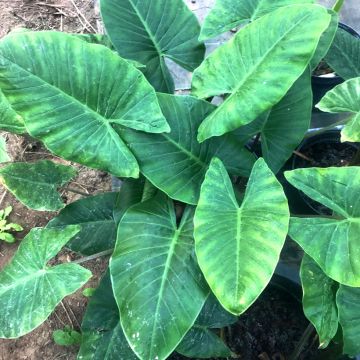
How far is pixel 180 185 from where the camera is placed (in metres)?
1.19

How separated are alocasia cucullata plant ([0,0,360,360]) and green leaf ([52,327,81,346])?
1.05 feet

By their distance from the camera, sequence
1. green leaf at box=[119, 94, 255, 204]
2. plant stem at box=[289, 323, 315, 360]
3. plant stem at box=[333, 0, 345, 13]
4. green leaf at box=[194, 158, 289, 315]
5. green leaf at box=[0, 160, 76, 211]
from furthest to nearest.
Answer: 1. plant stem at box=[333, 0, 345, 13]
2. plant stem at box=[289, 323, 315, 360]
3. green leaf at box=[0, 160, 76, 211]
4. green leaf at box=[119, 94, 255, 204]
5. green leaf at box=[194, 158, 289, 315]

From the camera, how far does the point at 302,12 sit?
3.46ft

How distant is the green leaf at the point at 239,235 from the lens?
36.2 inches

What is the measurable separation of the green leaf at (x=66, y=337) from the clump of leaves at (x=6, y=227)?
392 millimetres

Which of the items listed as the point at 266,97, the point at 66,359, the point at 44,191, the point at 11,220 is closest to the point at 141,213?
the point at 44,191

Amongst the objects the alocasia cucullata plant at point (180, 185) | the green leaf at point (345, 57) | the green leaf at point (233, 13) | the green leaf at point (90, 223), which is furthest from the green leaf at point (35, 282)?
the green leaf at point (345, 57)

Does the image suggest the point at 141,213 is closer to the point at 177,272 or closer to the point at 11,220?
the point at 177,272

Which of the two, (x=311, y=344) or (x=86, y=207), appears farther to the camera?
(x=311, y=344)

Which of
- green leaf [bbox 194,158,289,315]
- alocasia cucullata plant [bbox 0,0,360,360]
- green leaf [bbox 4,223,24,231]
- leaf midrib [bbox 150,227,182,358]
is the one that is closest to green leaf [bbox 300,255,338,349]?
alocasia cucullata plant [bbox 0,0,360,360]

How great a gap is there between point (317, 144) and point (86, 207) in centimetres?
86

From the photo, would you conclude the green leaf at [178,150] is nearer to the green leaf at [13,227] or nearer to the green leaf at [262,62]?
the green leaf at [262,62]

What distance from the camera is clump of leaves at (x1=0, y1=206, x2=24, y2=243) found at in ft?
5.84

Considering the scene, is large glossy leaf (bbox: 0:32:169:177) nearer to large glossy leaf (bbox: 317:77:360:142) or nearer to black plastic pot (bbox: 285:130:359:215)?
large glossy leaf (bbox: 317:77:360:142)
